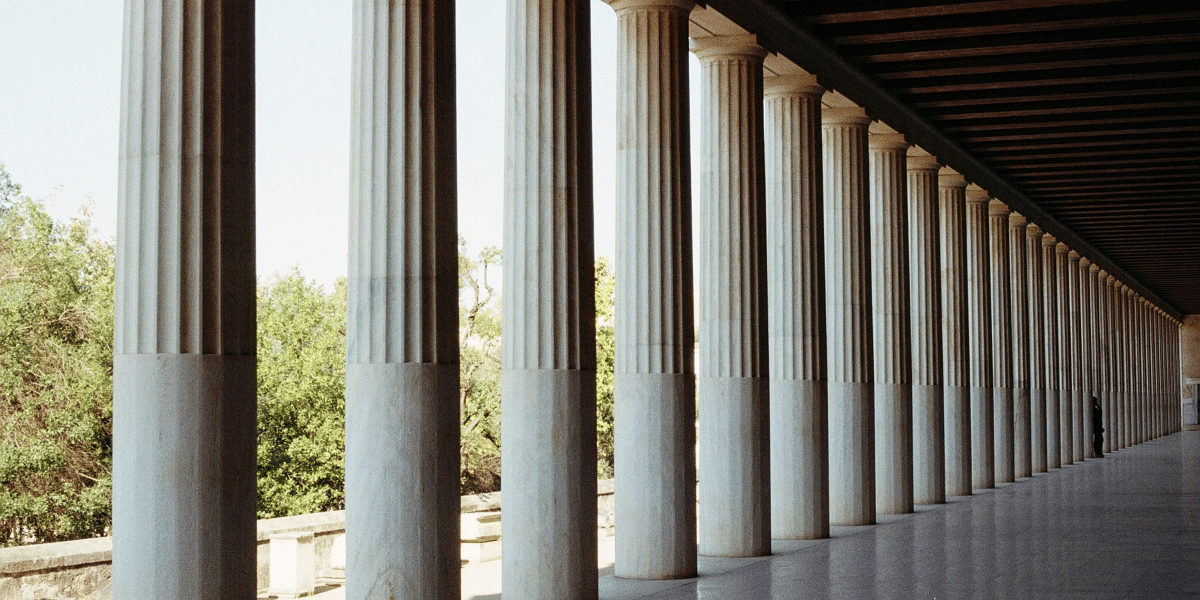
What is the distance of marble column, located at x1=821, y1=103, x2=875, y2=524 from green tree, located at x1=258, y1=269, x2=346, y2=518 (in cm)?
6579

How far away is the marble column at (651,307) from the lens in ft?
111

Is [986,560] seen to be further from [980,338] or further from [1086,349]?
[1086,349]

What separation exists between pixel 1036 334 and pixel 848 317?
4553 centimetres

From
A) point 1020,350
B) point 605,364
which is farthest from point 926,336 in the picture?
point 605,364

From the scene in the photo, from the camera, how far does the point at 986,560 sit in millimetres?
35812

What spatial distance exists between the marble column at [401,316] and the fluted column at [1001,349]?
194ft

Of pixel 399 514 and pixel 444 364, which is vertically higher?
pixel 444 364

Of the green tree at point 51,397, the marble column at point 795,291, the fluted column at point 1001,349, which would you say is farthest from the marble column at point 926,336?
the green tree at point 51,397

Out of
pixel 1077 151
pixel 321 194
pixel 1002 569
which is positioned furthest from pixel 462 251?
pixel 1002 569

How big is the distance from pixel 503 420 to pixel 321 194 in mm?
144025

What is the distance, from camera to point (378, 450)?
78.3 ft

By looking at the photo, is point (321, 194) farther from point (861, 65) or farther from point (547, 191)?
point (547, 191)

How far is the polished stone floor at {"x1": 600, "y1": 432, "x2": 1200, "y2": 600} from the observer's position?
30047mm

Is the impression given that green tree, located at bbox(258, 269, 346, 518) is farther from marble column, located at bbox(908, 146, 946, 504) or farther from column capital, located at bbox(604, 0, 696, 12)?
column capital, located at bbox(604, 0, 696, 12)
